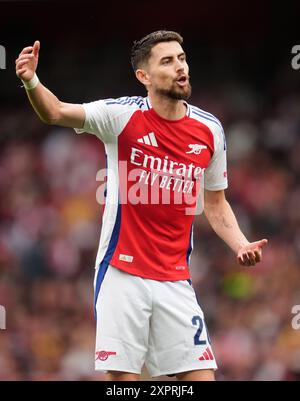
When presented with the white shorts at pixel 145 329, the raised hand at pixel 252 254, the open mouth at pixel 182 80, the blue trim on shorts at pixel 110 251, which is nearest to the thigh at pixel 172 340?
the white shorts at pixel 145 329

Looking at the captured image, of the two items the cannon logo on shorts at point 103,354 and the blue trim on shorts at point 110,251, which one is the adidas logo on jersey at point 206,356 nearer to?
the cannon logo on shorts at point 103,354

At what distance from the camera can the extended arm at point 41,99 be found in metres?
5.56

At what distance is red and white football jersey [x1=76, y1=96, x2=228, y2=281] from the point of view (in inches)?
233

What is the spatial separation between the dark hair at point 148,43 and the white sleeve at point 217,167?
62 cm

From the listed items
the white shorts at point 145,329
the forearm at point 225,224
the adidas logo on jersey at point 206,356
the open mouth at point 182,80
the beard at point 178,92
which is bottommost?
the adidas logo on jersey at point 206,356

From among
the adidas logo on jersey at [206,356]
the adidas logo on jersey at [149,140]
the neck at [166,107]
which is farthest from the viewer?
the neck at [166,107]

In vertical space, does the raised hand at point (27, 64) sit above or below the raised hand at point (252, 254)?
above

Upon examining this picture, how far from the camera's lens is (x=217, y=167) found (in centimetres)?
632

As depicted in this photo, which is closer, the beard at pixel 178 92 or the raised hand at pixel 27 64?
the raised hand at pixel 27 64

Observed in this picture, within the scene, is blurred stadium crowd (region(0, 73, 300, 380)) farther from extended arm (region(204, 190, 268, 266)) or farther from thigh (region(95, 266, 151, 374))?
thigh (region(95, 266, 151, 374))

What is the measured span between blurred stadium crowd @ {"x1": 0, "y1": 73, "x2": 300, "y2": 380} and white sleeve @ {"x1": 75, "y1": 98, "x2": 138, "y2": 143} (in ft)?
15.1

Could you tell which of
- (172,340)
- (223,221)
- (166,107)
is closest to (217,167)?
(223,221)

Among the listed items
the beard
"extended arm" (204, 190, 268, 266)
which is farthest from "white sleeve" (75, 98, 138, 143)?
"extended arm" (204, 190, 268, 266)

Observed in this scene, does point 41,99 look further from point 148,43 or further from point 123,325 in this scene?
point 123,325
